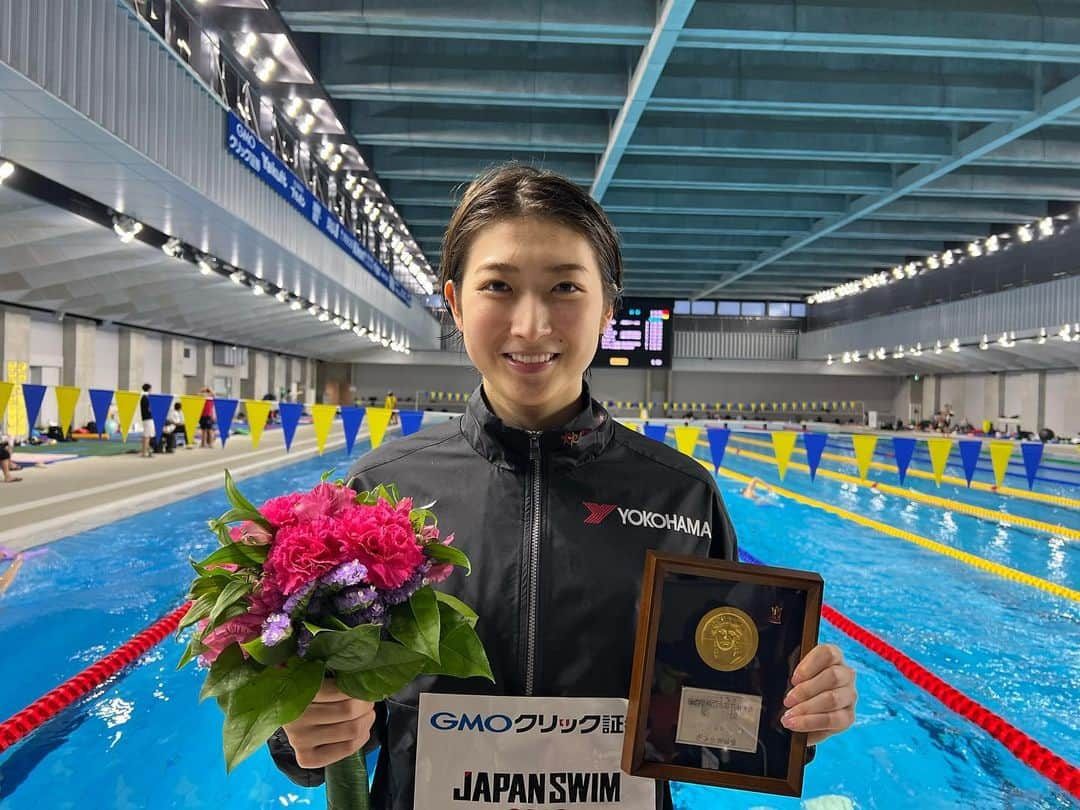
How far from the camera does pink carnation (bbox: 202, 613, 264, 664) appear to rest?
0.87 m

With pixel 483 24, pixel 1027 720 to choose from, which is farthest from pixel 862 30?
pixel 1027 720

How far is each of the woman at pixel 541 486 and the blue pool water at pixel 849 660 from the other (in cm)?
257

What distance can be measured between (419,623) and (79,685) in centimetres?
416

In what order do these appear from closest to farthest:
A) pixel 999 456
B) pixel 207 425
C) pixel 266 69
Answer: pixel 266 69 < pixel 999 456 < pixel 207 425

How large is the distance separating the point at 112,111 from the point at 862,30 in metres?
7.25

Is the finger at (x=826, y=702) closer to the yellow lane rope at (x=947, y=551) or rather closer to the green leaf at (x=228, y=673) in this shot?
the green leaf at (x=228, y=673)

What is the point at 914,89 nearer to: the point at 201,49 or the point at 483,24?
the point at 483,24

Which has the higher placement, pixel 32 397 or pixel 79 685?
pixel 32 397

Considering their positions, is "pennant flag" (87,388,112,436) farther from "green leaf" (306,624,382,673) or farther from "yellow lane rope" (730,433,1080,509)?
"yellow lane rope" (730,433,1080,509)

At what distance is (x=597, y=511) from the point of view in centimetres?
129

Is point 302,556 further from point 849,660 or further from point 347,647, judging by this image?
point 849,660

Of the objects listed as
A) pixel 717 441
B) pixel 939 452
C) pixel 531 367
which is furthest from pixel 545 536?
pixel 939 452

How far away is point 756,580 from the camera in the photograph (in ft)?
3.53

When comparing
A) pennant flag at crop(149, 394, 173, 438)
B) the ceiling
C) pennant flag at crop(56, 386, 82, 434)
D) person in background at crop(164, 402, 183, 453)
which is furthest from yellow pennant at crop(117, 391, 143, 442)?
the ceiling
